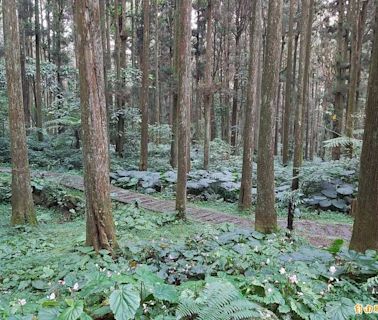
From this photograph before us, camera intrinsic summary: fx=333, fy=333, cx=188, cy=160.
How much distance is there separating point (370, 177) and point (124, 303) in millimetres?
3090

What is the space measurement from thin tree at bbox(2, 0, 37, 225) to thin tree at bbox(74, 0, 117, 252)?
321cm

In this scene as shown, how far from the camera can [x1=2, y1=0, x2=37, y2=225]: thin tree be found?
7348 millimetres

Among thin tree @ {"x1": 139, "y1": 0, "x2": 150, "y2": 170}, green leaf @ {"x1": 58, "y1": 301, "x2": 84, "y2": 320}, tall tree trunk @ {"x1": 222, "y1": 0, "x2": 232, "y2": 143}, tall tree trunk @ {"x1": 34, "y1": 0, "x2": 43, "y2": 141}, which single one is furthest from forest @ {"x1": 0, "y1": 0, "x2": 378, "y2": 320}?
tall tree trunk @ {"x1": 34, "y1": 0, "x2": 43, "y2": 141}

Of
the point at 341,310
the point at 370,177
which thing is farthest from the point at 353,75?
the point at 341,310

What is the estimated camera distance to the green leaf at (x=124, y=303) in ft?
7.00

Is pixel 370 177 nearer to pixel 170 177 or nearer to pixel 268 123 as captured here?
pixel 268 123

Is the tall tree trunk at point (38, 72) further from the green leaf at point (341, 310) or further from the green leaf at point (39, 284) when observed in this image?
the green leaf at point (341, 310)

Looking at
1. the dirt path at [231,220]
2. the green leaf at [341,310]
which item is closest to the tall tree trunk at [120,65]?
the dirt path at [231,220]

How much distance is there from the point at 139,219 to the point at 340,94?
1269 centimetres

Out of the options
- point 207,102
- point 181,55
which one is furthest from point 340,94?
point 181,55

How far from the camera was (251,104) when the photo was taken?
919cm

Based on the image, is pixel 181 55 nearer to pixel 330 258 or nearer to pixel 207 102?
pixel 330 258

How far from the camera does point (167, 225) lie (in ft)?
26.9

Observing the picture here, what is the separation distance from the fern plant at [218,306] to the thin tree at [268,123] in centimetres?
404
